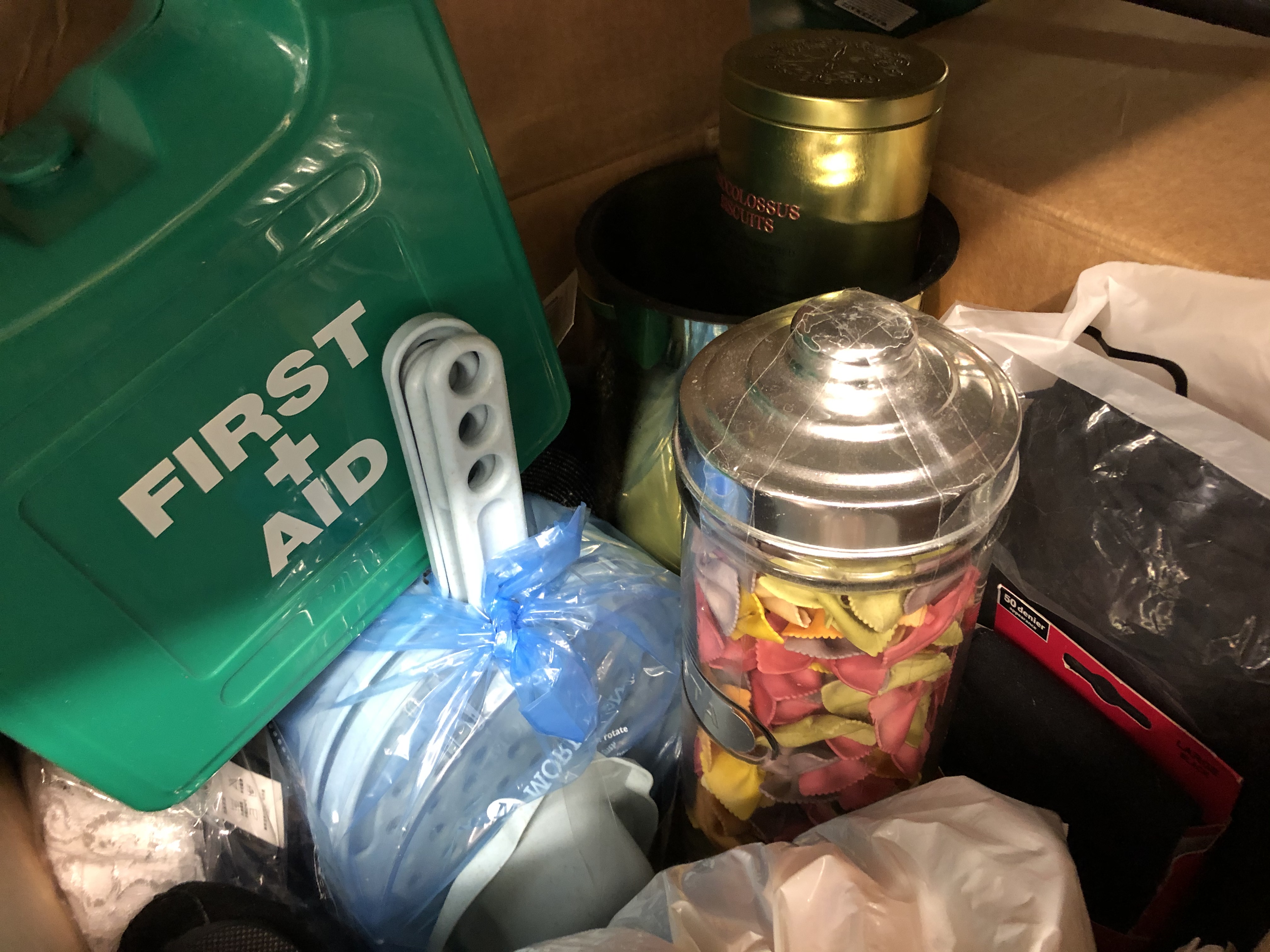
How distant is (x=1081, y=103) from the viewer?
634 mm

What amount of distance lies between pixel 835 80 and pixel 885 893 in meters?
0.41

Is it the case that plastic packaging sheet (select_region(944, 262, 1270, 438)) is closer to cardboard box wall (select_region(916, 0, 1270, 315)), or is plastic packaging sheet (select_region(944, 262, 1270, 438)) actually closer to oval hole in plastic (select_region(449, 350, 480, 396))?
cardboard box wall (select_region(916, 0, 1270, 315))

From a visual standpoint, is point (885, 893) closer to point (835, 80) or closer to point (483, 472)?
point (483, 472)

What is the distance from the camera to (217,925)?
42cm

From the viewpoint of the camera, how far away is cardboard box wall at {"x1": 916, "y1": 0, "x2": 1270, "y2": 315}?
0.52 meters

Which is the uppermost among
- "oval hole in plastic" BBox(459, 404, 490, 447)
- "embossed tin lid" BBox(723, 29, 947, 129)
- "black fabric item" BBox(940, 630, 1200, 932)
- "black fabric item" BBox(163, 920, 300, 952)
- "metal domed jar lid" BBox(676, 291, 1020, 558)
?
"embossed tin lid" BBox(723, 29, 947, 129)

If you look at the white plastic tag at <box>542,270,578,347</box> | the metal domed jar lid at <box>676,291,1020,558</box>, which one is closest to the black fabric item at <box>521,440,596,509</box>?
the white plastic tag at <box>542,270,578,347</box>

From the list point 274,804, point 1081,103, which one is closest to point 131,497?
point 274,804

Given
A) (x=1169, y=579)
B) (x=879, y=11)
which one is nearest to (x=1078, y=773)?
(x=1169, y=579)

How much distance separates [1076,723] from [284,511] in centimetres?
44

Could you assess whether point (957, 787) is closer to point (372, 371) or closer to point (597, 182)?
point (372, 371)

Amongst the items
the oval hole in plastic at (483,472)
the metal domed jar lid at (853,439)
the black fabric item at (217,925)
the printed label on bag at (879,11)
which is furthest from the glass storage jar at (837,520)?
the printed label on bag at (879,11)

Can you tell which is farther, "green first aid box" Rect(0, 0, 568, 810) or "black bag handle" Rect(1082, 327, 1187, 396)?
"black bag handle" Rect(1082, 327, 1187, 396)

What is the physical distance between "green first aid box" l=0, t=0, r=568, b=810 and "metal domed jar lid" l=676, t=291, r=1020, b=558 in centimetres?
16
